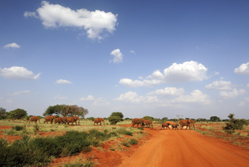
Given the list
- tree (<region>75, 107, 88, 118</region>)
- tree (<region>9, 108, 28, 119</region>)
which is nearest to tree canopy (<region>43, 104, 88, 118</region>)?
tree (<region>75, 107, 88, 118</region>)

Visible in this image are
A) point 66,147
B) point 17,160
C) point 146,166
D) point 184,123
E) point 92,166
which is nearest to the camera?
point 17,160

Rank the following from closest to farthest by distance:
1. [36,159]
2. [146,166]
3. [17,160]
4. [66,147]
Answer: [17,160]
[36,159]
[146,166]
[66,147]

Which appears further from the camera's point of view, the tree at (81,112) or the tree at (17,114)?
the tree at (81,112)

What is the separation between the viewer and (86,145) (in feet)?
29.9

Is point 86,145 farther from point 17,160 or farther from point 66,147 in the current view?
point 17,160

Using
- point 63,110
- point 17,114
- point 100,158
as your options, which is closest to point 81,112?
point 63,110

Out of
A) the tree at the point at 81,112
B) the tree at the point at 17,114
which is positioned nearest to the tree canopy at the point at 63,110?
the tree at the point at 81,112

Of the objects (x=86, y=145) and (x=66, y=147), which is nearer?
(x=66, y=147)

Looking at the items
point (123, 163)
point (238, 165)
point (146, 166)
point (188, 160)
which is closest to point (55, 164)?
point (123, 163)

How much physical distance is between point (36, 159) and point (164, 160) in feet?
22.5

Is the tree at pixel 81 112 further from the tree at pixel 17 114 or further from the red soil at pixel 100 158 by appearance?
the red soil at pixel 100 158

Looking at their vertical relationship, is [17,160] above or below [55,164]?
above

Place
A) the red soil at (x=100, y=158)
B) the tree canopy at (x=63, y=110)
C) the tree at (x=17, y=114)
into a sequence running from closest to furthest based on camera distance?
the red soil at (x=100, y=158)
the tree at (x=17, y=114)
the tree canopy at (x=63, y=110)

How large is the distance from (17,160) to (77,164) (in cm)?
240
